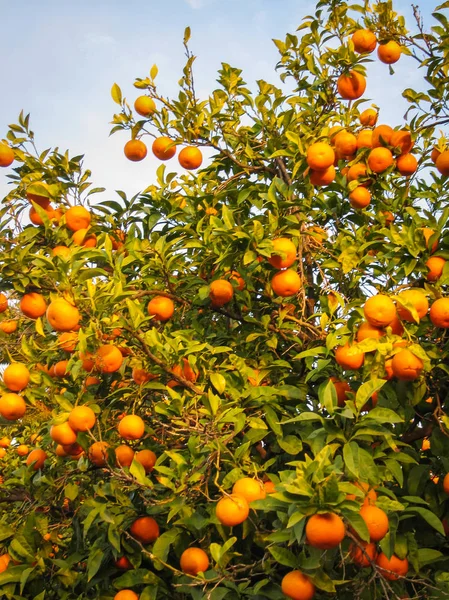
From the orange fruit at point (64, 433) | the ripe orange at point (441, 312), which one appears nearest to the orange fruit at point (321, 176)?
the ripe orange at point (441, 312)

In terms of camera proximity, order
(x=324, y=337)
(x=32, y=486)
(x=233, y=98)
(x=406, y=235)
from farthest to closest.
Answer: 1. (x=233, y=98)
2. (x=32, y=486)
3. (x=324, y=337)
4. (x=406, y=235)

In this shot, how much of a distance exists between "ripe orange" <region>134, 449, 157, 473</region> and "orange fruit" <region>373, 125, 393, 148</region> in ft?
6.81

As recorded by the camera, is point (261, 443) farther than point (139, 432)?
Yes

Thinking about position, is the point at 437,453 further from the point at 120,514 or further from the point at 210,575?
the point at 120,514

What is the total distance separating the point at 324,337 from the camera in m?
2.84

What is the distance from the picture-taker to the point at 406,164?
11.0 ft

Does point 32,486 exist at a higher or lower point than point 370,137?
lower

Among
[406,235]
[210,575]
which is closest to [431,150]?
[406,235]

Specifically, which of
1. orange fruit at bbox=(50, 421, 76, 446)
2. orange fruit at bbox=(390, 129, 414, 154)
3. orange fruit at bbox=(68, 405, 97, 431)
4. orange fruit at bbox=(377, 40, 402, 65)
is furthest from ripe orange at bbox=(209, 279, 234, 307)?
orange fruit at bbox=(377, 40, 402, 65)

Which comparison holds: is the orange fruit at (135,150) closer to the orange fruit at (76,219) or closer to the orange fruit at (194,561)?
the orange fruit at (76,219)

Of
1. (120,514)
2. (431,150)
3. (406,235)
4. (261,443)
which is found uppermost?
(431,150)

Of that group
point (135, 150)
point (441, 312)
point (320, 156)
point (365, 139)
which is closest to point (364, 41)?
point (365, 139)

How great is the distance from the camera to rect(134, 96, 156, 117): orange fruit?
11.4ft

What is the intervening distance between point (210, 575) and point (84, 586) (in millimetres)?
1195
